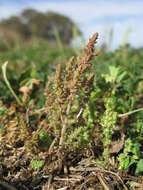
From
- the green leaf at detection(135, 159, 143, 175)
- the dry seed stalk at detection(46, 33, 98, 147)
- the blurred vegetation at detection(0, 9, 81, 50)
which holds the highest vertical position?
the blurred vegetation at detection(0, 9, 81, 50)

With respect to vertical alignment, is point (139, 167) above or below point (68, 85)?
below

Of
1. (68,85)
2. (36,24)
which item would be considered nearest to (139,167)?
(68,85)

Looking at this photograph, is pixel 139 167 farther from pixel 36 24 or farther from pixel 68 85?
pixel 36 24

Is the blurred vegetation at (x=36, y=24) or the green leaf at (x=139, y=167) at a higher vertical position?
the blurred vegetation at (x=36, y=24)

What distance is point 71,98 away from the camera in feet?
4.16

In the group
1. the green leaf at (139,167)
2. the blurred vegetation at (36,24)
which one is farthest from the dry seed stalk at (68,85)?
the blurred vegetation at (36,24)

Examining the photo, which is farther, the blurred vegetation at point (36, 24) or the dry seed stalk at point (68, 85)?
the blurred vegetation at point (36, 24)

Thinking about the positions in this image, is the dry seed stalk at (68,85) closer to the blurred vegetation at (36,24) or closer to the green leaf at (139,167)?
the green leaf at (139,167)

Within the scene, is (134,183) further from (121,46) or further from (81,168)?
(121,46)

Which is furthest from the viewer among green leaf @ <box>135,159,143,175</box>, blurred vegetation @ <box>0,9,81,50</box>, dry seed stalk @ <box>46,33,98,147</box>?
blurred vegetation @ <box>0,9,81,50</box>

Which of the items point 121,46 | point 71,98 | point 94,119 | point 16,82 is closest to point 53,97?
point 71,98

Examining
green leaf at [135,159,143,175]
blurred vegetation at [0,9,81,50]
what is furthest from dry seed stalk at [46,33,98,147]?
blurred vegetation at [0,9,81,50]

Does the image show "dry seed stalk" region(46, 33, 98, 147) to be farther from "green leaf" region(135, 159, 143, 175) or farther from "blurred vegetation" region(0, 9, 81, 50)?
"blurred vegetation" region(0, 9, 81, 50)

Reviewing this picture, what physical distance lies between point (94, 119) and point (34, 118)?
440 millimetres
